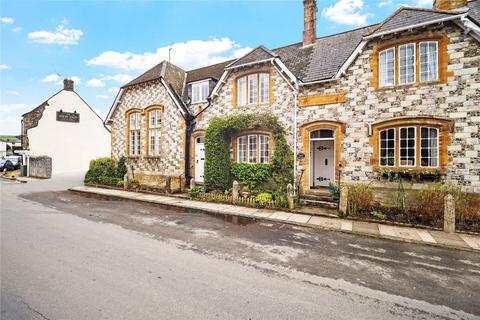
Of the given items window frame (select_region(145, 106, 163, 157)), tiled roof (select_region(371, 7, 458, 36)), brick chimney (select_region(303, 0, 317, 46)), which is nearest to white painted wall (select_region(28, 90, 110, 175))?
window frame (select_region(145, 106, 163, 157))

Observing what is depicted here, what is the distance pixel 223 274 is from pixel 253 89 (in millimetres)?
11304

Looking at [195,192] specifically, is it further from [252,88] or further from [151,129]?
[151,129]

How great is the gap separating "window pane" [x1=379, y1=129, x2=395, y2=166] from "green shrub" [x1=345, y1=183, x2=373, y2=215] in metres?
1.77

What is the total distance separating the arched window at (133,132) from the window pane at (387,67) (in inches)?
644

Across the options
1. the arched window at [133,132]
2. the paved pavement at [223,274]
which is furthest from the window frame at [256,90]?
the arched window at [133,132]

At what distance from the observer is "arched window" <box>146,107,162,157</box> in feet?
56.9

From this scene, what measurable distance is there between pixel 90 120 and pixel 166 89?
19.8 metres

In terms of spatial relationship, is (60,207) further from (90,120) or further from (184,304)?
(90,120)

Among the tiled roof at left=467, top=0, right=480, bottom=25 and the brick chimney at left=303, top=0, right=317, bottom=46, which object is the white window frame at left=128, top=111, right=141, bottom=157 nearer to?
the brick chimney at left=303, top=0, right=317, bottom=46

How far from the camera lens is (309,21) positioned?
48.9 feet

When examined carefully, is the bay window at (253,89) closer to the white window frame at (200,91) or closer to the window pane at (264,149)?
the window pane at (264,149)

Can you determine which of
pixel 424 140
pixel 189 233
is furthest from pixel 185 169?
pixel 424 140

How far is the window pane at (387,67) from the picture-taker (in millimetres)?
10380

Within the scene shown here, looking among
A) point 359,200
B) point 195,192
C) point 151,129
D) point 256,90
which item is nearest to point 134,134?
point 151,129
